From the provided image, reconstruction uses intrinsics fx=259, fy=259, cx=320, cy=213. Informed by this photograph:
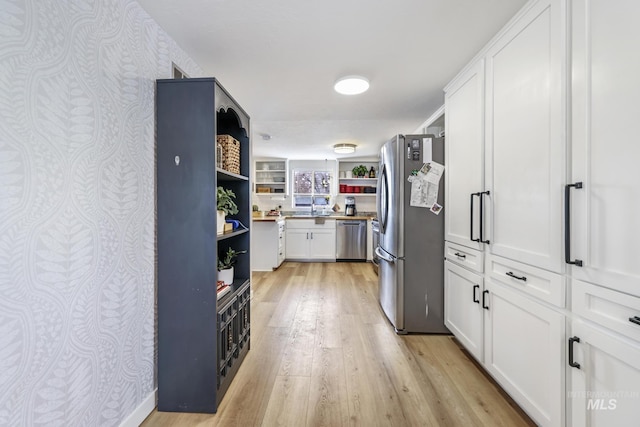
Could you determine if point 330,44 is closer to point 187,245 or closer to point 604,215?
point 187,245

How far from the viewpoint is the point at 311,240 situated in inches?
217

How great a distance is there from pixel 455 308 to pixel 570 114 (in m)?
1.58

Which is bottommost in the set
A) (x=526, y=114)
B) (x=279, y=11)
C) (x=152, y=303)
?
(x=152, y=303)

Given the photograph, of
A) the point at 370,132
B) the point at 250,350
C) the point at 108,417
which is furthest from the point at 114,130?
the point at 370,132

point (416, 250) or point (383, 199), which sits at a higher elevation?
point (383, 199)

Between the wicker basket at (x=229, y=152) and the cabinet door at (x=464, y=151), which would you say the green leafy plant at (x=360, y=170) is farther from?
the wicker basket at (x=229, y=152)

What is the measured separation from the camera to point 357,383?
5.63 feet

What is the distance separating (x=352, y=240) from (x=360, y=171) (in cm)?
170

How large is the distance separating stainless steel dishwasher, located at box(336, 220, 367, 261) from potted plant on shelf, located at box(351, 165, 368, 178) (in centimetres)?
126

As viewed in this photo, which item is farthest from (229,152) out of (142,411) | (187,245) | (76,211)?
(142,411)

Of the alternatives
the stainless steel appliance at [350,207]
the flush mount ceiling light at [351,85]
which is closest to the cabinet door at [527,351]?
the flush mount ceiling light at [351,85]

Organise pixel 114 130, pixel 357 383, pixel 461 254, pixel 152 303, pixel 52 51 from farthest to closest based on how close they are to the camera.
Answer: pixel 461 254 → pixel 357 383 → pixel 152 303 → pixel 114 130 → pixel 52 51

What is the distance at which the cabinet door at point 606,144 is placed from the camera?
87cm

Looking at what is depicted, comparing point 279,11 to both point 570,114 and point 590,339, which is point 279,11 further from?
point 590,339
